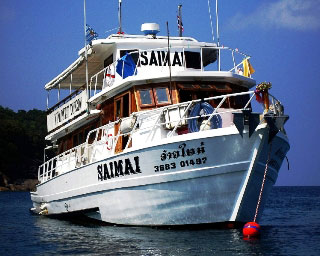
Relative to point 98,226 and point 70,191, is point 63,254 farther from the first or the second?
point 70,191

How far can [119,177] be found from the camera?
15.9 meters

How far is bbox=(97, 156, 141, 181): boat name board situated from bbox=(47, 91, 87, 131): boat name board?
3738 millimetres

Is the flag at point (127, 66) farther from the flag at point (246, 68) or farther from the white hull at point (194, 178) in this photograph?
the flag at point (246, 68)

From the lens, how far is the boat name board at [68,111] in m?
20.0

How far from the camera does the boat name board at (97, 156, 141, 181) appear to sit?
50.1 ft

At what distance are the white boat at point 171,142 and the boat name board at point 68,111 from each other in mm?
140

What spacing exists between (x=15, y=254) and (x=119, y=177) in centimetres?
394

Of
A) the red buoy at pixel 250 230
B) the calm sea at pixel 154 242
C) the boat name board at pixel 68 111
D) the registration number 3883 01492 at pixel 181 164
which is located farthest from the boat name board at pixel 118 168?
the boat name board at pixel 68 111

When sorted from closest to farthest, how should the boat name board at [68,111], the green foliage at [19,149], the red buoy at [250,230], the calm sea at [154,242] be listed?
the calm sea at [154,242], the red buoy at [250,230], the boat name board at [68,111], the green foliage at [19,149]

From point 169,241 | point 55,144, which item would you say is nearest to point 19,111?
point 55,144

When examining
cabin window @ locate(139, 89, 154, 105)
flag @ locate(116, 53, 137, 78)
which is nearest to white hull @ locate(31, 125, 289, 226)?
cabin window @ locate(139, 89, 154, 105)

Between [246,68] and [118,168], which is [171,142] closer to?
[118,168]

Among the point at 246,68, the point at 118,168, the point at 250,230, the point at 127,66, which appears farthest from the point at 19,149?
the point at 250,230

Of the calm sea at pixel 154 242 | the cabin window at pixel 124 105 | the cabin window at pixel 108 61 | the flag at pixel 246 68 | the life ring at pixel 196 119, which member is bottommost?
the calm sea at pixel 154 242
